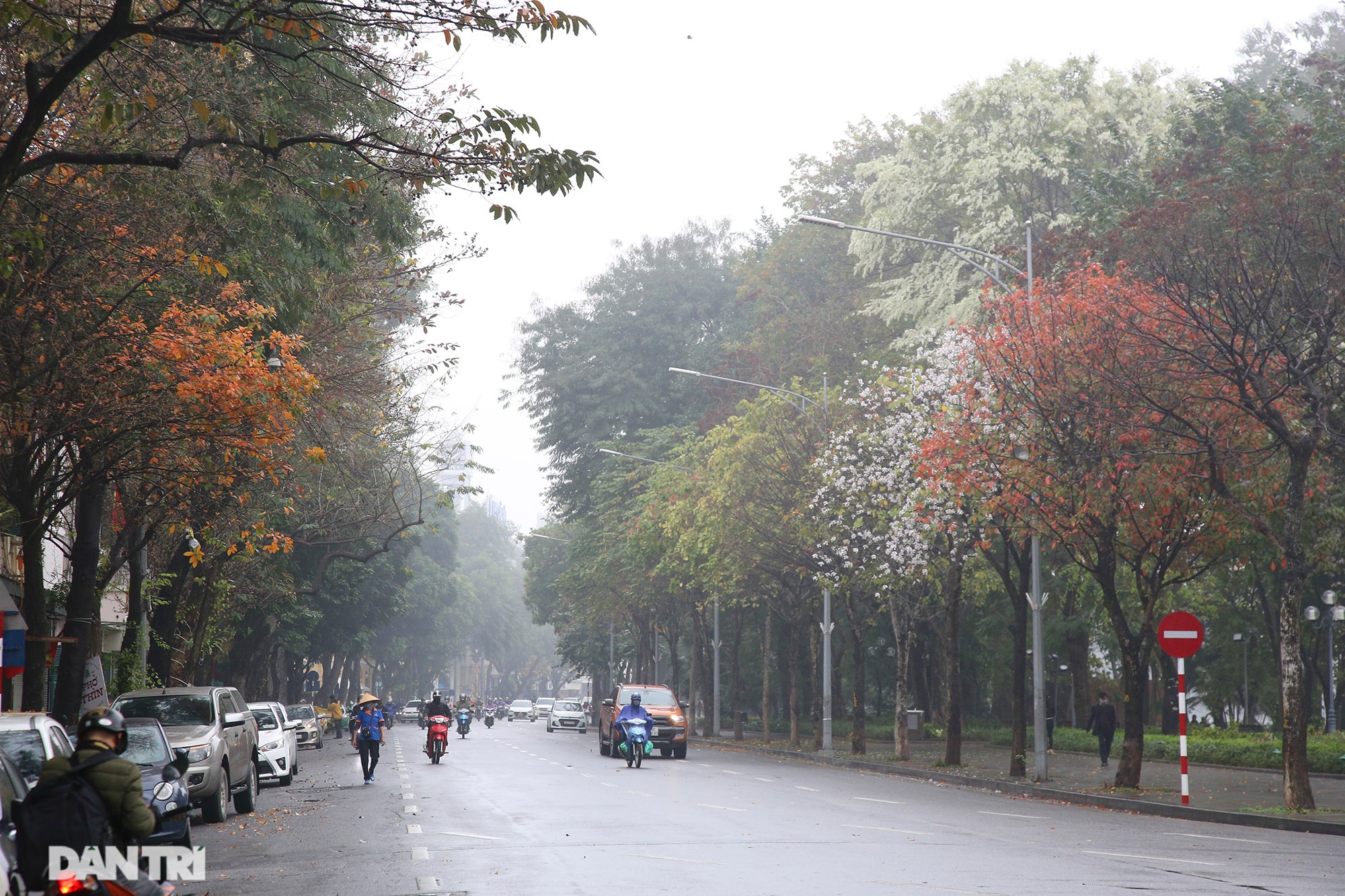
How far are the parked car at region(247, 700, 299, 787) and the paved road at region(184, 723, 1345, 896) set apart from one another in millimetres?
982

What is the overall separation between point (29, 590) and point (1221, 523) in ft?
58.1

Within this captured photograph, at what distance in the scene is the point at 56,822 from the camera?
23.4 feet

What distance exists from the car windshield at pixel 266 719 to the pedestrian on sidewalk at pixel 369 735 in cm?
254

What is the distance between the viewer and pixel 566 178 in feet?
36.2

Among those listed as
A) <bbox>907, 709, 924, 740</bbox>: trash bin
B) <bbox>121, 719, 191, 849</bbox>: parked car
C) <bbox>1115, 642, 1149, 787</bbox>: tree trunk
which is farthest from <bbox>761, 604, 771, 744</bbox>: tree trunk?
<bbox>121, 719, 191, 849</bbox>: parked car

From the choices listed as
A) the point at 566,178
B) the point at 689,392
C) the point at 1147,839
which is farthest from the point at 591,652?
the point at 566,178

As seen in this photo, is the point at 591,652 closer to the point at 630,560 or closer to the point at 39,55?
the point at 630,560

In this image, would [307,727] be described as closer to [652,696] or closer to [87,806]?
[652,696]

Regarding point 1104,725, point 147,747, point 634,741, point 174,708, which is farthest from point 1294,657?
point 174,708

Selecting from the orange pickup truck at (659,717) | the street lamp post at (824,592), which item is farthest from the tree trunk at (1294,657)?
the orange pickup truck at (659,717)

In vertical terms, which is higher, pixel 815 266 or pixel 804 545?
pixel 815 266

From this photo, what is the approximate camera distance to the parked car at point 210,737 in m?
17.8

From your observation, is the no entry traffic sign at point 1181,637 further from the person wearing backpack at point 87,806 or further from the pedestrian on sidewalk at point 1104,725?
the person wearing backpack at point 87,806

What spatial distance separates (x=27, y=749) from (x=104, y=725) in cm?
329
